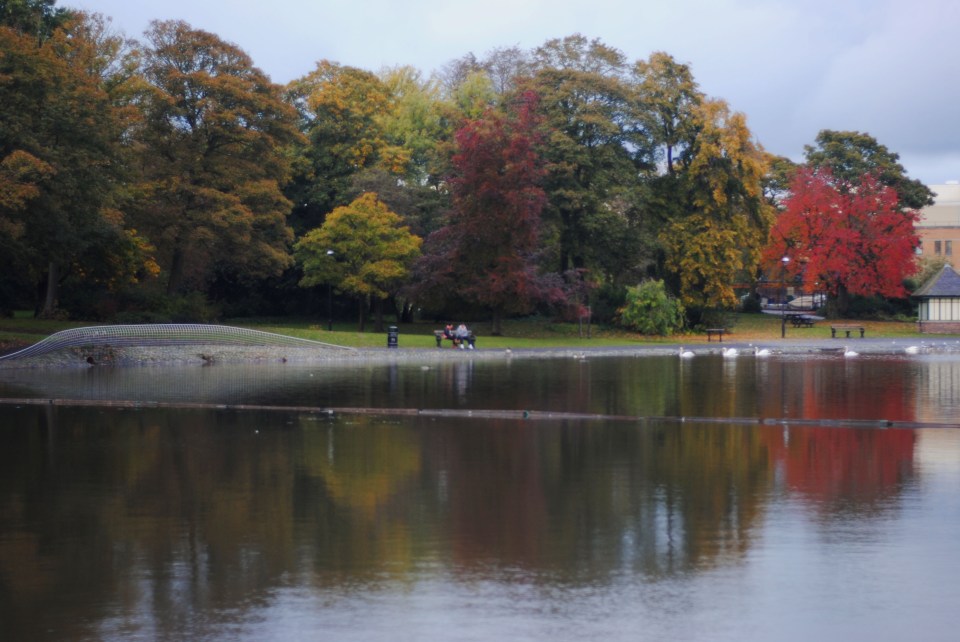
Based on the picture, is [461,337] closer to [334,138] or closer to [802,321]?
[334,138]

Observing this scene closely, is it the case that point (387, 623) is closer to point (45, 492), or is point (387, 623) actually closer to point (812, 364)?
point (45, 492)

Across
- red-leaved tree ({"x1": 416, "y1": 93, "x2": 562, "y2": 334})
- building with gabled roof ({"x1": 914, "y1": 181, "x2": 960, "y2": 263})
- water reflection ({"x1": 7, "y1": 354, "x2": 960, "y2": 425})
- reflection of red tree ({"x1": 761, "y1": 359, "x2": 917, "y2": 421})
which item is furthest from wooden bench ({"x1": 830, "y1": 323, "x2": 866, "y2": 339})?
building with gabled roof ({"x1": 914, "y1": 181, "x2": 960, "y2": 263})

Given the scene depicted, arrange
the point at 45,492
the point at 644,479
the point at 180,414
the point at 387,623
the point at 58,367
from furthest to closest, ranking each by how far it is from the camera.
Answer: the point at 58,367
the point at 180,414
the point at 644,479
the point at 45,492
the point at 387,623

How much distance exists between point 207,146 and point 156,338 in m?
15.1

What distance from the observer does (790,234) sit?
62812mm

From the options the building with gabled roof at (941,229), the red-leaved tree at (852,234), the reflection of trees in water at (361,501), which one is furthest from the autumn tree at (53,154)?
the building with gabled roof at (941,229)

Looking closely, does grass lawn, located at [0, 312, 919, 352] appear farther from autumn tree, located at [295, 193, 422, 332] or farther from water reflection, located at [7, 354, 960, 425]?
water reflection, located at [7, 354, 960, 425]

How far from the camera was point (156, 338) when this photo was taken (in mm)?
35438

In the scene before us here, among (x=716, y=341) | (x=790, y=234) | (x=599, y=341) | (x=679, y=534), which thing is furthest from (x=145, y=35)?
(x=679, y=534)

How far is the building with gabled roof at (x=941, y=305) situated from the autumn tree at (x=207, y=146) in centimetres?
3462

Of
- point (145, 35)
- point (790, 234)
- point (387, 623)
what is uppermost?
point (145, 35)

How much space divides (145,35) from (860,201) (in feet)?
130

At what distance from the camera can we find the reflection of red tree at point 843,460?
11.8 m

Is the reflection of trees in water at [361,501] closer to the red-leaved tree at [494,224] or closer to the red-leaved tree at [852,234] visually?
the red-leaved tree at [494,224]
